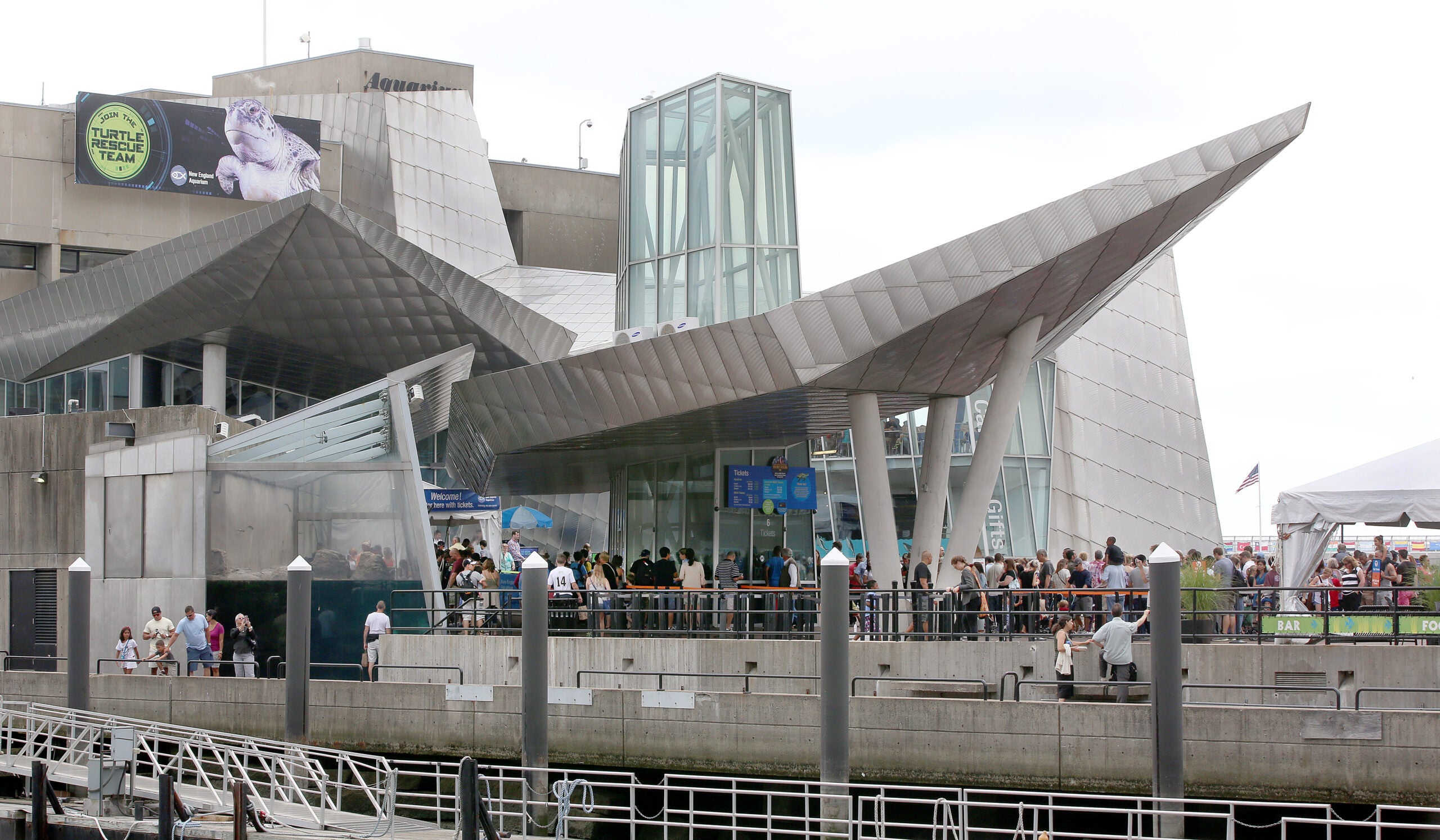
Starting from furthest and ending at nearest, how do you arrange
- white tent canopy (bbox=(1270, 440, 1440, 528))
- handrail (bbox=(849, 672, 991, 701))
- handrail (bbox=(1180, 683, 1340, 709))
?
white tent canopy (bbox=(1270, 440, 1440, 528)) < handrail (bbox=(849, 672, 991, 701)) < handrail (bbox=(1180, 683, 1340, 709))

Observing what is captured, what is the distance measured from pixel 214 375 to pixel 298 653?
1463cm

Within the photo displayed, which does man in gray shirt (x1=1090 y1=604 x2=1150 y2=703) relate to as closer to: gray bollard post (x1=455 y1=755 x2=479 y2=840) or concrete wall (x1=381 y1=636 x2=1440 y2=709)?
concrete wall (x1=381 y1=636 x2=1440 y2=709)

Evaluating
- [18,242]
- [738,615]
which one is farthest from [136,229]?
[738,615]

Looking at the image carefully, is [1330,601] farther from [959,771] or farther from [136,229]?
[136,229]

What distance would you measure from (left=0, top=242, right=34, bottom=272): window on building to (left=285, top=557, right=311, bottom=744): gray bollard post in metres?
24.2

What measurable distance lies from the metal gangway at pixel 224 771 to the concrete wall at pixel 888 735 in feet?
2.64

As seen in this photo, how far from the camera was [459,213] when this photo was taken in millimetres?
51438

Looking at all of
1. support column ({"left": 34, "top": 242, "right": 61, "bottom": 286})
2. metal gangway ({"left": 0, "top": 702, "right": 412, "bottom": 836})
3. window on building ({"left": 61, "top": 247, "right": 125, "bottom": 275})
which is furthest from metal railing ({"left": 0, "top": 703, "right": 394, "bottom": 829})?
window on building ({"left": 61, "top": 247, "right": 125, "bottom": 275})

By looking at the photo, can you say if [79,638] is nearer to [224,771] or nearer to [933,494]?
[224,771]

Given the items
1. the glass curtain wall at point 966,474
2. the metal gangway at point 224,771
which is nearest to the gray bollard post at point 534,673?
the metal gangway at point 224,771

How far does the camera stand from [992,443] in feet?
78.1

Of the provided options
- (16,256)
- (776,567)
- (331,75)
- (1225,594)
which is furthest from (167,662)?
(331,75)

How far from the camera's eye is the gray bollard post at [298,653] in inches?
715

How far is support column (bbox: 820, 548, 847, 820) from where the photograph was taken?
47.0 ft
